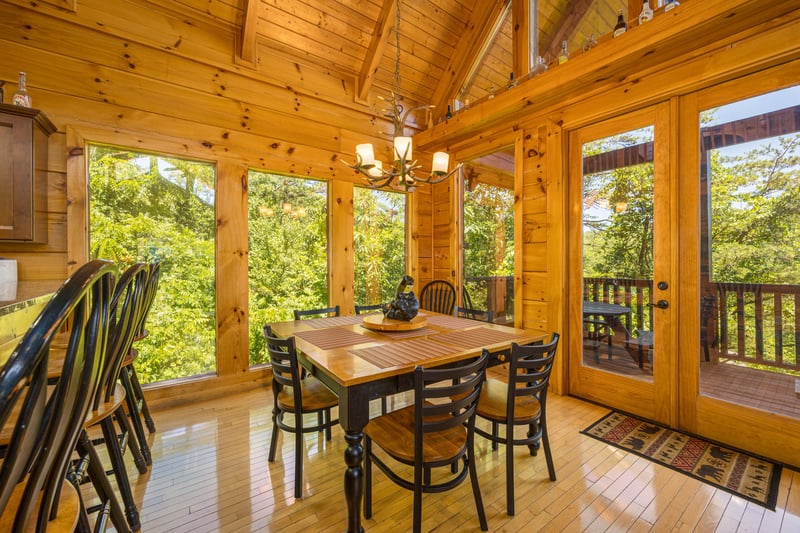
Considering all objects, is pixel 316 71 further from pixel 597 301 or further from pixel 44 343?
pixel 44 343

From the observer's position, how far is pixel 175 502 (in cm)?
176

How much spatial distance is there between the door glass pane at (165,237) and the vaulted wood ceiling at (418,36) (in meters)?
1.43

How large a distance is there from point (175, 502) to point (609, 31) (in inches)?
173

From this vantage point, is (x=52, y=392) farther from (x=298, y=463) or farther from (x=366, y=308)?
(x=366, y=308)

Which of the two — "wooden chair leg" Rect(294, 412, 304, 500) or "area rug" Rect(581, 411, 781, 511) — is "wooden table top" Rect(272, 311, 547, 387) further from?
"area rug" Rect(581, 411, 781, 511)

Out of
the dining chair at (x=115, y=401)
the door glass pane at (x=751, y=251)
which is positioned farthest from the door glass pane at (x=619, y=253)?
the dining chair at (x=115, y=401)

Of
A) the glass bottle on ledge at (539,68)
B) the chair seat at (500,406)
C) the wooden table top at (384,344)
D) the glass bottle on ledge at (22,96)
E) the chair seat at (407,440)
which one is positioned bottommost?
the chair seat at (407,440)

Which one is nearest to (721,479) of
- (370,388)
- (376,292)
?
(370,388)

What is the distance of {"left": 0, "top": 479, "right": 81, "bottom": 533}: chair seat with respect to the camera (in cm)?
73

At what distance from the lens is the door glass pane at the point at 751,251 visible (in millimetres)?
2043

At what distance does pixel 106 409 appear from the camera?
1385 millimetres

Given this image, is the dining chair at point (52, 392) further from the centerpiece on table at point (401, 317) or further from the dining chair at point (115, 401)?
the centerpiece on table at point (401, 317)

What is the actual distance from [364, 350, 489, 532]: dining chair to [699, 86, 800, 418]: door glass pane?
1.94 m

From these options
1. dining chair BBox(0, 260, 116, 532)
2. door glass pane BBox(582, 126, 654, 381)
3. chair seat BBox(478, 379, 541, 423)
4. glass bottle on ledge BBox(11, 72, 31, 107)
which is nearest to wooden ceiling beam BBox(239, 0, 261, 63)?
glass bottle on ledge BBox(11, 72, 31, 107)
